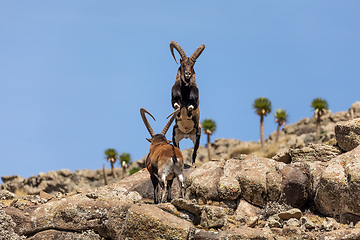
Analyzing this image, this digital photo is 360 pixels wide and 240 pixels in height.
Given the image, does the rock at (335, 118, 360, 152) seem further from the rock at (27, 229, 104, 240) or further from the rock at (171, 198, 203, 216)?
the rock at (27, 229, 104, 240)

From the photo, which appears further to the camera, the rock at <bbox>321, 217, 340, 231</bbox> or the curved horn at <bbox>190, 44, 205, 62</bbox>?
the curved horn at <bbox>190, 44, 205, 62</bbox>

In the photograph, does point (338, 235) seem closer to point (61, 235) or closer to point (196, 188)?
point (196, 188)

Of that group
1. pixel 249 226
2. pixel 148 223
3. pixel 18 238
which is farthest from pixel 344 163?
pixel 18 238

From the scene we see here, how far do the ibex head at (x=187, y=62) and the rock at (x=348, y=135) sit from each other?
5.95 meters

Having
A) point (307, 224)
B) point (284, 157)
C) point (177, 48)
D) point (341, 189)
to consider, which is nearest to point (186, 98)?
point (177, 48)

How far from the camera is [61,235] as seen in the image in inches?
571

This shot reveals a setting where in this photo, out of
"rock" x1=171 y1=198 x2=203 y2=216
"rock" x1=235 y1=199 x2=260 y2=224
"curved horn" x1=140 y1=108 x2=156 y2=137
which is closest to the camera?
"rock" x1=171 y1=198 x2=203 y2=216

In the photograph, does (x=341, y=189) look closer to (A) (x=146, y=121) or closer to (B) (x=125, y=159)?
(A) (x=146, y=121)

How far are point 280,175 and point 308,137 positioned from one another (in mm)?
41600

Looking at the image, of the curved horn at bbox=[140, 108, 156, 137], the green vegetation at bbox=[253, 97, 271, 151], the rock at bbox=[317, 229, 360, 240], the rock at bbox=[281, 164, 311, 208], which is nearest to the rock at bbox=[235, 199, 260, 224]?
the rock at bbox=[281, 164, 311, 208]

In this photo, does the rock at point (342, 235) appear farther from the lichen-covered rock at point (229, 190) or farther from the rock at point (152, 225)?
the lichen-covered rock at point (229, 190)

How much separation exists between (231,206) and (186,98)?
5502mm

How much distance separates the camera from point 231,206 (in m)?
16.8

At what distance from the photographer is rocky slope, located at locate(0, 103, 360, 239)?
543 inches
